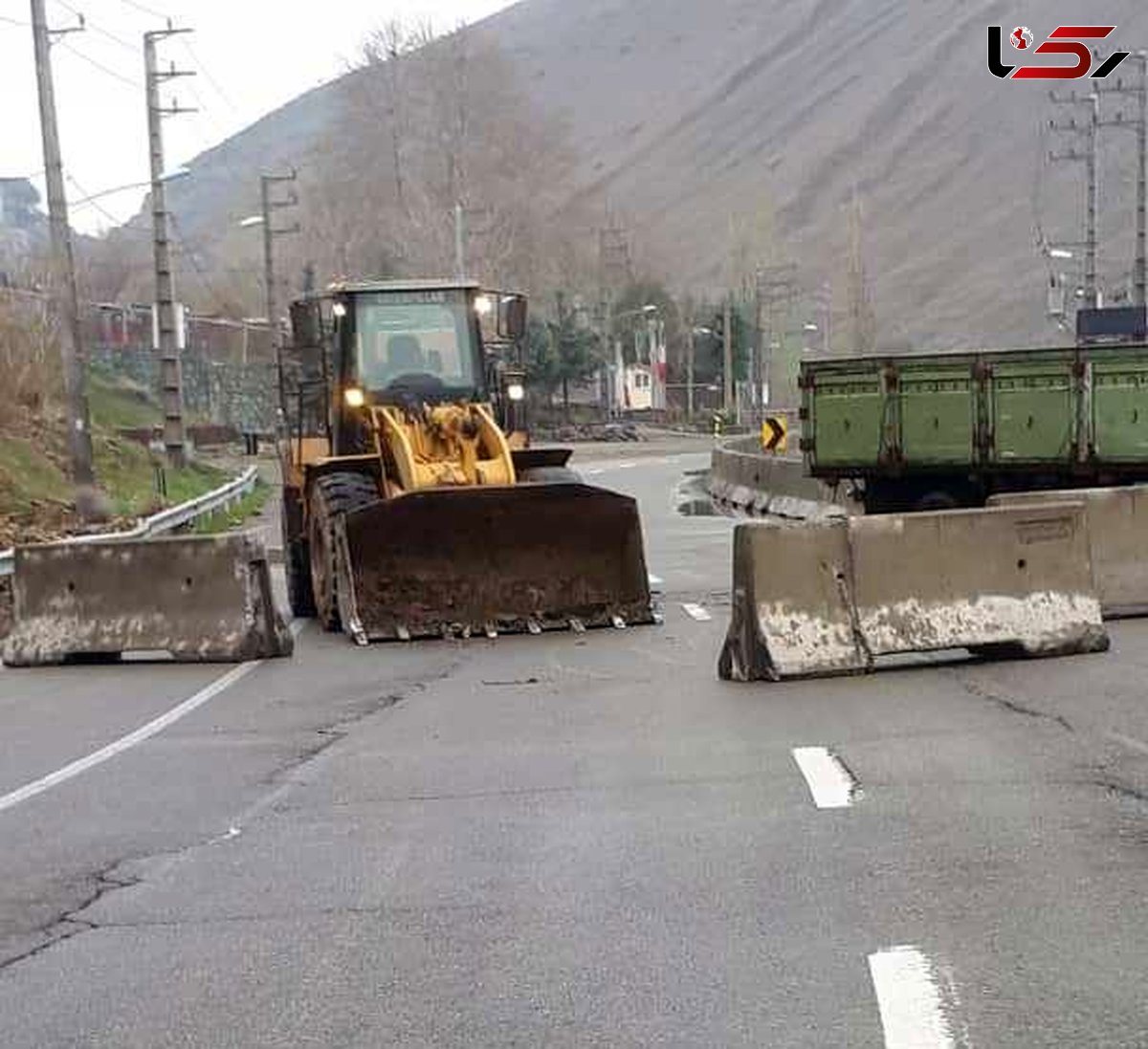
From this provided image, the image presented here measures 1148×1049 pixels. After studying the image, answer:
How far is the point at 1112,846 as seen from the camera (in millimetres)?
7816

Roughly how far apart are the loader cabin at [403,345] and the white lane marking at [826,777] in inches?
355

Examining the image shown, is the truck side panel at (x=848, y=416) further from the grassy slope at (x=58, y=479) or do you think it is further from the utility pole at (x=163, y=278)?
the utility pole at (x=163, y=278)

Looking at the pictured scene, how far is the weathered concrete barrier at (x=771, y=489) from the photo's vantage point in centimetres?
3300

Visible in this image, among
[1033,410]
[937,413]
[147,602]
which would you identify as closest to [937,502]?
[937,413]

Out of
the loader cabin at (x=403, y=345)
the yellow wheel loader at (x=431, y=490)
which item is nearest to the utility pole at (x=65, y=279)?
the yellow wheel loader at (x=431, y=490)

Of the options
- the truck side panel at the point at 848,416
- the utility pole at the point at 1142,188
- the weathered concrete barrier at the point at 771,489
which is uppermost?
the utility pole at the point at 1142,188

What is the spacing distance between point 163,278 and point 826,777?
3795 cm

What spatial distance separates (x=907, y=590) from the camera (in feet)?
44.1

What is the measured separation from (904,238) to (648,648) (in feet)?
565

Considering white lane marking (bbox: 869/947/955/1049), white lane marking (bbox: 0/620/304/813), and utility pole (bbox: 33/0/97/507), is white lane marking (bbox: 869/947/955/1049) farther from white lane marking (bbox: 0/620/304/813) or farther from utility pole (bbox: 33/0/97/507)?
utility pole (bbox: 33/0/97/507)

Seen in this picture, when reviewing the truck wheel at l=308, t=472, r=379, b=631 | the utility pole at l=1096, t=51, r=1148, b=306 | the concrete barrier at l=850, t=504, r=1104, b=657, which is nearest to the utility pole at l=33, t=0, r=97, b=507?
the truck wheel at l=308, t=472, r=379, b=631

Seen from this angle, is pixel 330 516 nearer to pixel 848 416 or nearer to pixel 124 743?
pixel 124 743

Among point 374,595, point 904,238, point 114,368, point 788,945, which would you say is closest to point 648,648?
point 374,595

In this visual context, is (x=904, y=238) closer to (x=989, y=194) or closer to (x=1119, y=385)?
(x=989, y=194)
